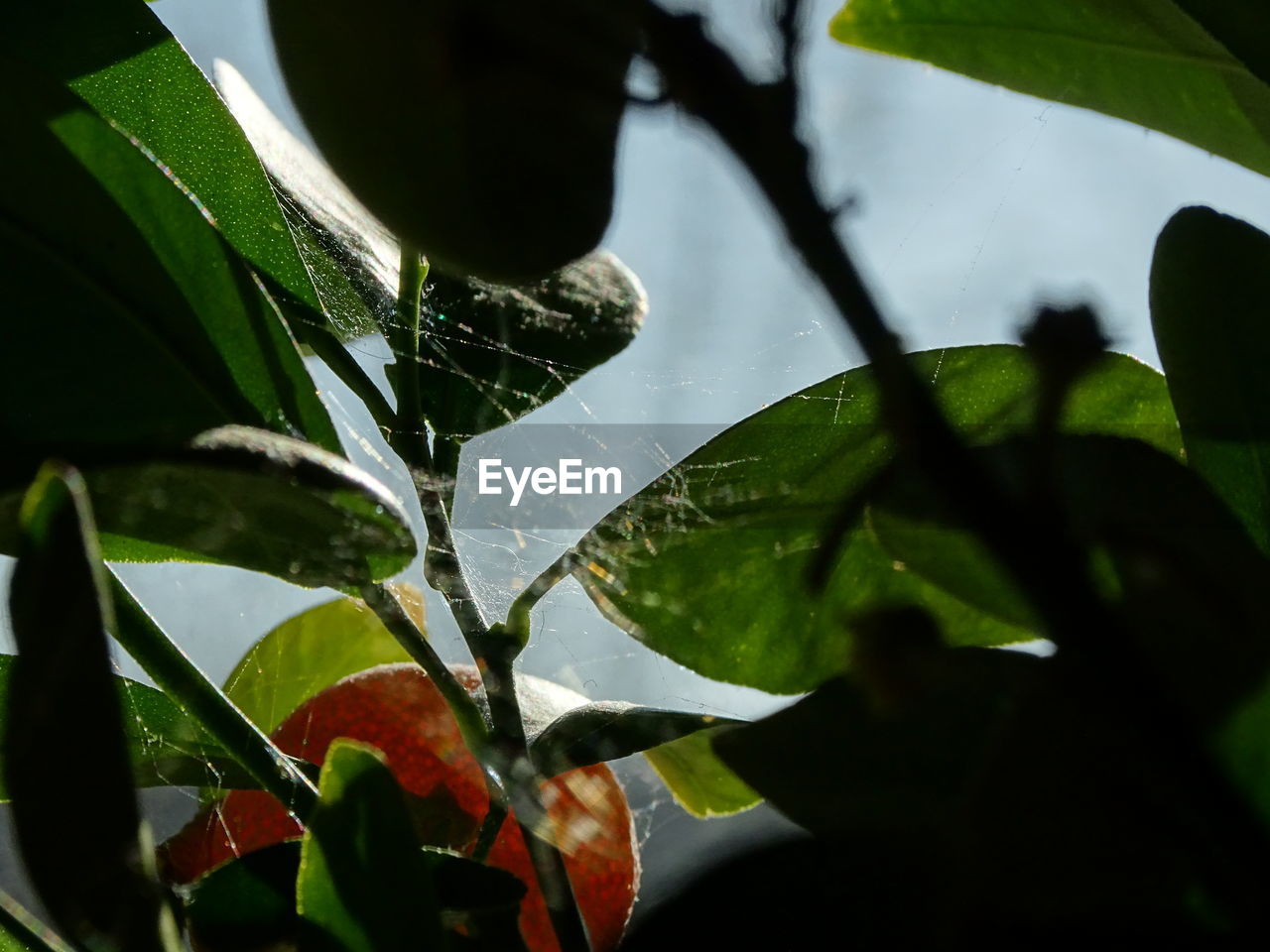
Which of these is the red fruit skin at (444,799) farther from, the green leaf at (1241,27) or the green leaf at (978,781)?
the green leaf at (1241,27)

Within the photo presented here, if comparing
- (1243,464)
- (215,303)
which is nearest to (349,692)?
(215,303)

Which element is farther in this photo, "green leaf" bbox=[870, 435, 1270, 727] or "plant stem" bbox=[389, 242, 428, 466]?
"plant stem" bbox=[389, 242, 428, 466]

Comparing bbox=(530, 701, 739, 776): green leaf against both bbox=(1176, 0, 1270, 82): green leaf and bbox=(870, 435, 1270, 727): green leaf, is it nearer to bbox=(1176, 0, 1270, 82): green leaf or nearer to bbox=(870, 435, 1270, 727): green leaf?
bbox=(870, 435, 1270, 727): green leaf

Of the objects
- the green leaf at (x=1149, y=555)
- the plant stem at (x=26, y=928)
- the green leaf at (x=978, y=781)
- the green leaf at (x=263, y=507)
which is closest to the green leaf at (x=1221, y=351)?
the green leaf at (x=1149, y=555)

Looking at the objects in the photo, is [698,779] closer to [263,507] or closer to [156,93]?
[263,507]

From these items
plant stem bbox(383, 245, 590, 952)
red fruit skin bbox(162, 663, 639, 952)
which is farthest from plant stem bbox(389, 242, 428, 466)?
red fruit skin bbox(162, 663, 639, 952)
